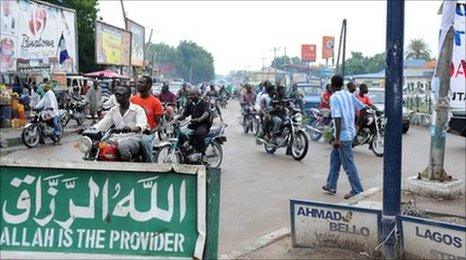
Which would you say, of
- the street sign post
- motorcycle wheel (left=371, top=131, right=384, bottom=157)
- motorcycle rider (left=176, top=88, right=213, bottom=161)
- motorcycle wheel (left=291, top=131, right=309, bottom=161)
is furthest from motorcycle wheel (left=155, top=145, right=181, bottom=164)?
motorcycle wheel (left=371, top=131, right=384, bottom=157)

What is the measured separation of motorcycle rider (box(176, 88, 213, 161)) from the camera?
31.2 feet

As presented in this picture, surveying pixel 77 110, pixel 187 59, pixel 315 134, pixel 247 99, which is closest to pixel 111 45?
pixel 77 110

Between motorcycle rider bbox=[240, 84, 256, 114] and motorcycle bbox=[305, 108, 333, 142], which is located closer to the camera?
motorcycle bbox=[305, 108, 333, 142]

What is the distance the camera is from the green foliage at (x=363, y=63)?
9412cm

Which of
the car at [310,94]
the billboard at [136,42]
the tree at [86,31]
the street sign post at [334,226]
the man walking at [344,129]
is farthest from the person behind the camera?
the billboard at [136,42]

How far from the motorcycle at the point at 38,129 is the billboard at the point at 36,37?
26.5ft

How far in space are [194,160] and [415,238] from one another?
561cm

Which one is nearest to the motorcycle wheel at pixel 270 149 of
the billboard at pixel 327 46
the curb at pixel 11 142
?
the curb at pixel 11 142

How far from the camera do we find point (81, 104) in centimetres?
2038

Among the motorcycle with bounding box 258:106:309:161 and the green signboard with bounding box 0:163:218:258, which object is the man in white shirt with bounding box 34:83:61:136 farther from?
the green signboard with bounding box 0:163:218:258

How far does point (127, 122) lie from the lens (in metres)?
6.89

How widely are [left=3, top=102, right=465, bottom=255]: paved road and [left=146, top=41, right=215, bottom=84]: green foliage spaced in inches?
4524

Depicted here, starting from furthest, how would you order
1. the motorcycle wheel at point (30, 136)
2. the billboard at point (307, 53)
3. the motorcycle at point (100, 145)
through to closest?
1. the billboard at point (307, 53)
2. the motorcycle wheel at point (30, 136)
3. the motorcycle at point (100, 145)

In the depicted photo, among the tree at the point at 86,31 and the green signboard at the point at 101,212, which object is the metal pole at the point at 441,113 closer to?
the green signboard at the point at 101,212
